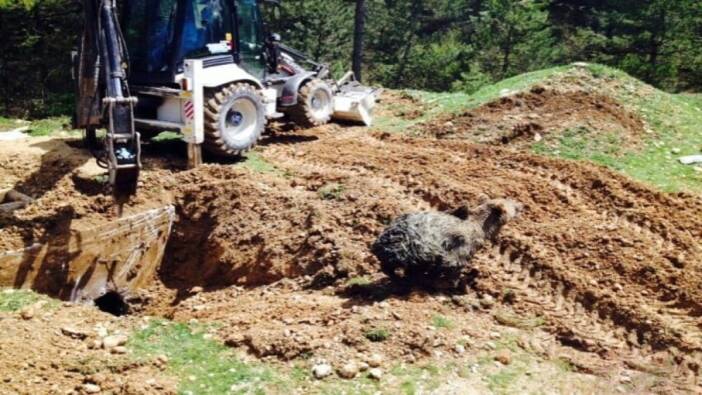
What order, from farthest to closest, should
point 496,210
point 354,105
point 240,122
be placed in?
point 354,105 → point 240,122 → point 496,210

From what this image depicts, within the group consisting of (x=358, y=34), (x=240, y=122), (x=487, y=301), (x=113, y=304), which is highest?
(x=358, y=34)

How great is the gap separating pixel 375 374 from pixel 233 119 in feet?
17.8

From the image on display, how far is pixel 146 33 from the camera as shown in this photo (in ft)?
30.2

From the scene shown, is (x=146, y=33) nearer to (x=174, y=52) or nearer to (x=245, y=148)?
(x=174, y=52)

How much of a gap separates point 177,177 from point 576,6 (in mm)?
26723

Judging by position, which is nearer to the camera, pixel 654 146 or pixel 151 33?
pixel 151 33

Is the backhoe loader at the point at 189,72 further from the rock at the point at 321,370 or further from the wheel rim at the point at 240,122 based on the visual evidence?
the rock at the point at 321,370

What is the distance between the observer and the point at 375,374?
191 inches

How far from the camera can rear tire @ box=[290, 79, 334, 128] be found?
37.1 ft

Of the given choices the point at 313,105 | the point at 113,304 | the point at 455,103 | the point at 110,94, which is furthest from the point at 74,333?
the point at 455,103

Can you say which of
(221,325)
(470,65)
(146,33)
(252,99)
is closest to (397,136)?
(252,99)

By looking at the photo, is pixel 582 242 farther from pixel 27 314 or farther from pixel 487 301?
pixel 27 314

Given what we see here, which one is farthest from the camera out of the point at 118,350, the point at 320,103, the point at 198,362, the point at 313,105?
the point at 320,103

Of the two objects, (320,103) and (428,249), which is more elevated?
(320,103)
